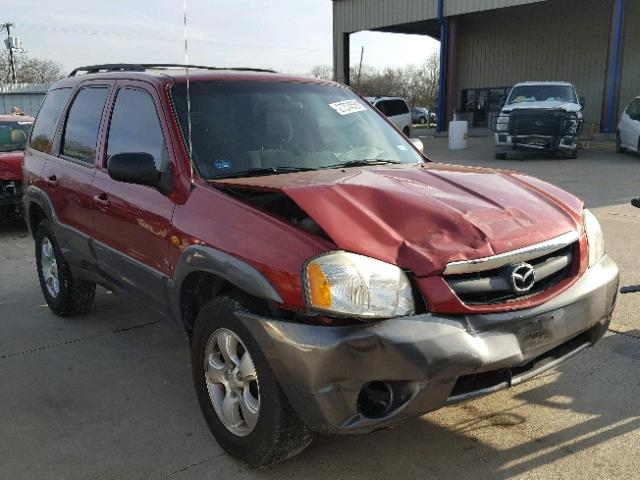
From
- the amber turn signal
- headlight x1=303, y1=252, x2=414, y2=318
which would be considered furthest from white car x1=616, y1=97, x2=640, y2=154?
the amber turn signal

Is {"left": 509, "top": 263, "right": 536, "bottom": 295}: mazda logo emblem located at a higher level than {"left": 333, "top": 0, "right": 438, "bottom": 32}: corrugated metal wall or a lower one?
lower

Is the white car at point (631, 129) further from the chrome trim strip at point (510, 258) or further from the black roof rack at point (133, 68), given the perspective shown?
the chrome trim strip at point (510, 258)

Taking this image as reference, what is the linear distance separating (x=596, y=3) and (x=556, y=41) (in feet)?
7.14

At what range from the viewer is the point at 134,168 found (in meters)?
3.09

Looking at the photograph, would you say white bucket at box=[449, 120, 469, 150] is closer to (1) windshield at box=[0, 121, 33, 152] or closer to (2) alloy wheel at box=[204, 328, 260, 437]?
(1) windshield at box=[0, 121, 33, 152]

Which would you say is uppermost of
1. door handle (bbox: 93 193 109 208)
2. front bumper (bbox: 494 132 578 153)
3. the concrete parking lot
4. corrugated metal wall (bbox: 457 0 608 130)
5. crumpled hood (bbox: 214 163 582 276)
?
corrugated metal wall (bbox: 457 0 608 130)

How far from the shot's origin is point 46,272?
514 centimetres

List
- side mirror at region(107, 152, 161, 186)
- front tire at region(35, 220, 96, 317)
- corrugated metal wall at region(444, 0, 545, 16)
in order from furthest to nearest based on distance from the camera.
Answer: corrugated metal wall at region(444, 0, 545, 16) < front tire at region(35, 220, 96, 317) < side mirror at region(107, 152, 161, 186)

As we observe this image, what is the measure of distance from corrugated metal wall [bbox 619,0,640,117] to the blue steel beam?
11.2ft

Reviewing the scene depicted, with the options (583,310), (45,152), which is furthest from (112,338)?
(583,310)

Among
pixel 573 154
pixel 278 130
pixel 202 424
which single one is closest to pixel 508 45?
pixel 573 154

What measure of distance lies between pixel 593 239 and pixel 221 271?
182 centimetres

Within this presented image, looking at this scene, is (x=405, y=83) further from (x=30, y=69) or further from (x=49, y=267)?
(x=49, y=267)

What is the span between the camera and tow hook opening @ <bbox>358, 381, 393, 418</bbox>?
93.4 inches
